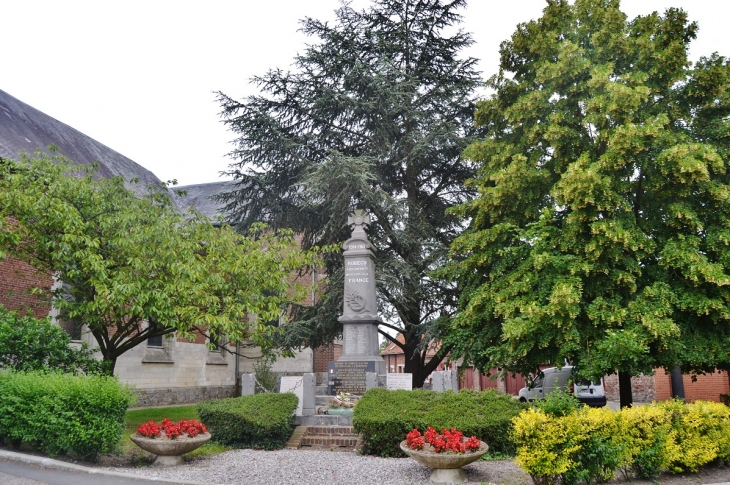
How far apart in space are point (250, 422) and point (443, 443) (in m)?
4.63

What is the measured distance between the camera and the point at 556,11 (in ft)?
44.7

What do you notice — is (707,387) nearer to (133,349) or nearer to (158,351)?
(158,351)

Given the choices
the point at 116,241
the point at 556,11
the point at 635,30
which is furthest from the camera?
the point at 556,11

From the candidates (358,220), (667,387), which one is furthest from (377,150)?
(667,387)

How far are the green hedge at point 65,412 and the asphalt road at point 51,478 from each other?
21.1 inches

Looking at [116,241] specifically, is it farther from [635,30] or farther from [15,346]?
[635,30]

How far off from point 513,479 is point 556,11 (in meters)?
11.2

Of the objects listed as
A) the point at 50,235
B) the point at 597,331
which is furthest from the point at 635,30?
the point at 50,235

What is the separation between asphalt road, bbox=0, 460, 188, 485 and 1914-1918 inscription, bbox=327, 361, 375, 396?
6.88 m

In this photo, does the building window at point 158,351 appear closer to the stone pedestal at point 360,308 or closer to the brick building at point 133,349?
the brick building at point 133,349

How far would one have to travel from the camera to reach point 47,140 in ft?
65.2

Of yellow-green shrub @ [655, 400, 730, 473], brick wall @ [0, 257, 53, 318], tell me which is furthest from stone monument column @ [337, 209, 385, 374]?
brick wall @ [0, 257, 53, 318]

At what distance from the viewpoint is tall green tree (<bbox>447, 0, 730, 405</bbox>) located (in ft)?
33.9

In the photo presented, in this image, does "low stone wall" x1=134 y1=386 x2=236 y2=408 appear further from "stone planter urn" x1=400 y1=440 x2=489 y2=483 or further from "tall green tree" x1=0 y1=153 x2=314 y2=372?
"stone planter urn" x1=400 y1=440 x2=489 y2=483
